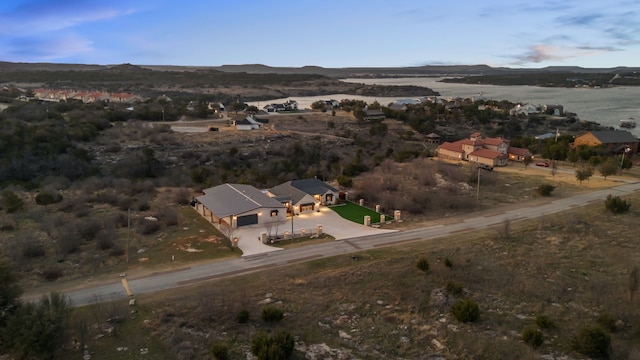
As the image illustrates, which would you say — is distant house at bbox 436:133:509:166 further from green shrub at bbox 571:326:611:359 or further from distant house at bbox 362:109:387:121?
green shrub at bbox 571:326:611:359

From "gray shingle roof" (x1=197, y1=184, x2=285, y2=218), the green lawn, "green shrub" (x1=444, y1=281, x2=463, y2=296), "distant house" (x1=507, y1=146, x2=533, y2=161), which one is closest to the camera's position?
"green shrub" (x1=444, y1=281, x2=463, y2=296)

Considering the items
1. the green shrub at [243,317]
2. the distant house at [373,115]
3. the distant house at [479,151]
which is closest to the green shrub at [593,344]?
the green shrub at [243,317]

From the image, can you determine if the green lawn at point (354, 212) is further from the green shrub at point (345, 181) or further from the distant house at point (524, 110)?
the distant house at point (524, 110)

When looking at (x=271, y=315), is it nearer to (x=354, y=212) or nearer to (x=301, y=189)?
(x=354, y=212)

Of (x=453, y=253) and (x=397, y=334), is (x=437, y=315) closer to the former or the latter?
(x=397, y=334)

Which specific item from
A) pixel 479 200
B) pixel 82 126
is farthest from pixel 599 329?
pixel 82 126

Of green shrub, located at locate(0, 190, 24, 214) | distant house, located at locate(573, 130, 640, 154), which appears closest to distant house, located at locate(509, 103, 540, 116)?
distant house, located at locate(573, 130, 640, 154)
